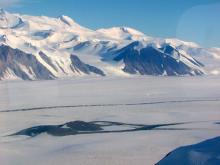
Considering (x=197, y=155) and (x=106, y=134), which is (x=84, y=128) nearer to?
(x=106, y=134)

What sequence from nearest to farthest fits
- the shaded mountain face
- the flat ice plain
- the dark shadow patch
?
the shaded mountain face, the flat ice plain, the dark shadow patch

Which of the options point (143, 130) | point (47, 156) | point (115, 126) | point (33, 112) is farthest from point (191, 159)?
point (33, 112)

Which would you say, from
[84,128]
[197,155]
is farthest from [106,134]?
[197,155]

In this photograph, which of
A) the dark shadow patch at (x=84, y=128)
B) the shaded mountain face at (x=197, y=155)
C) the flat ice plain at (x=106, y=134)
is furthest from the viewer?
the dark shadow patch at (x=84, y=128)

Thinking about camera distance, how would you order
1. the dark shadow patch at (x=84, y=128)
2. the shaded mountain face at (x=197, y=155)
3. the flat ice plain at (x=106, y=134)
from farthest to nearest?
the dark shadow patch at (x=84, y=128)
the flat ice plain at (x=106, y=134)
the shaded mountain face at (x=197, y=155)

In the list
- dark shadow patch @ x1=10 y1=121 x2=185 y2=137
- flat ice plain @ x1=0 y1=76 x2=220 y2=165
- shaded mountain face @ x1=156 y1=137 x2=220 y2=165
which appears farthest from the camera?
dark shadow patch @ x1=10 y1=121 x2=185 y2=137

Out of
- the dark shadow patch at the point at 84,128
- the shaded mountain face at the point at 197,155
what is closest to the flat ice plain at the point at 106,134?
the dark shadow patch at the point at 84,128

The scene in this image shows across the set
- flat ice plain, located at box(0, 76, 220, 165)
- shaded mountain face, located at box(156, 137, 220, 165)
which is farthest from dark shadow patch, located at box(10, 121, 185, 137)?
shaded mountain face, located at box(156, 137, 220, 165)

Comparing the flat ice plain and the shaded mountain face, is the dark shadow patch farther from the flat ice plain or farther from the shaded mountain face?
the shaded mountain face

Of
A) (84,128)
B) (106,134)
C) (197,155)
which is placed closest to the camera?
(197,155)

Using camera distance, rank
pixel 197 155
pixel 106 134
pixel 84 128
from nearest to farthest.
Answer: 1. pixel 197 155
2. pixel 106 134
3. pixel 84 128

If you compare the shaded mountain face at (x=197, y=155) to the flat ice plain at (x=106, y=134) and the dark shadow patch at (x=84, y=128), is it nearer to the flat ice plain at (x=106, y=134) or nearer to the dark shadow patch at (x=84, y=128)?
the flat ice plain at (x=106, y=134)

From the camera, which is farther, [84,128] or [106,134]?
[84,128]
